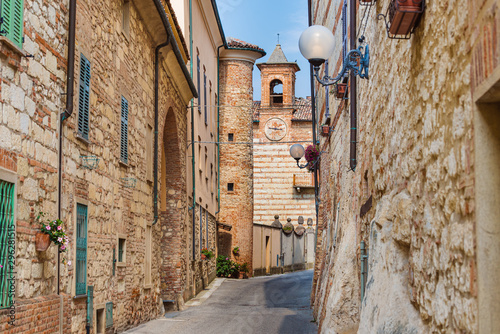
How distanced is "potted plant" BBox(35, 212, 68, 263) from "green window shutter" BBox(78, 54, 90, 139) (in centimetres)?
171

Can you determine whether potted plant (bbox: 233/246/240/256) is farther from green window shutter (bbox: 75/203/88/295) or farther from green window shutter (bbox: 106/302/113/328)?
green window shutter (bbox: 75/203/88/295)

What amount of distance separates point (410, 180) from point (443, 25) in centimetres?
141

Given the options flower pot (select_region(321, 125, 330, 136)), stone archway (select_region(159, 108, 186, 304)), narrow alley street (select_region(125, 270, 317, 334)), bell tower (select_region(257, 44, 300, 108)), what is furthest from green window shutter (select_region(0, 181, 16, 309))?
bell tower (select_region(257, 44, 300, 108))

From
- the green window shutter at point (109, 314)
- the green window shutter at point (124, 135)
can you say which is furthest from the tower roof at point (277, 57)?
the green window shutter at point (109, 314)

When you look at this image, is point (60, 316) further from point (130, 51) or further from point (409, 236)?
point (130, 51)

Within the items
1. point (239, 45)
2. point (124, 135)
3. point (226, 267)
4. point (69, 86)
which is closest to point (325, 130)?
point (124, 135)

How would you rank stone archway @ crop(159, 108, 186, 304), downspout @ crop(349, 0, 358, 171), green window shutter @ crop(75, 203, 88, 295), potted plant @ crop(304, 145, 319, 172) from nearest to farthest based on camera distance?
1. green window shutter @ crop(75, 203, 88, 295)
2. downspout @ crop(349, 0, 358, 171)
3. stone archway @ crop(159, 108, 186, 304)
4. potted plant @ crop(304, 145, 319, 172)

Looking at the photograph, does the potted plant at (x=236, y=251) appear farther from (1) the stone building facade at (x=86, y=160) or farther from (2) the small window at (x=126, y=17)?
(2) the small window at (x=126, y=17)

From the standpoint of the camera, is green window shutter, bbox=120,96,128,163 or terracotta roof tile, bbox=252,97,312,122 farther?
terracotta roof tile, bbox=252,97,312,122

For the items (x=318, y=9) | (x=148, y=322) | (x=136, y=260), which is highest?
(x=318, y=9)

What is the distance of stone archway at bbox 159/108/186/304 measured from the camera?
57.0ft

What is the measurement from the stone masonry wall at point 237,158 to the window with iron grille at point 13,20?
24755mm

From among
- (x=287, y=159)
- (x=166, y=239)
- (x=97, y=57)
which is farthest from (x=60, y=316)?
(x=287, y=159)

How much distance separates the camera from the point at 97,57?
10031 mm
